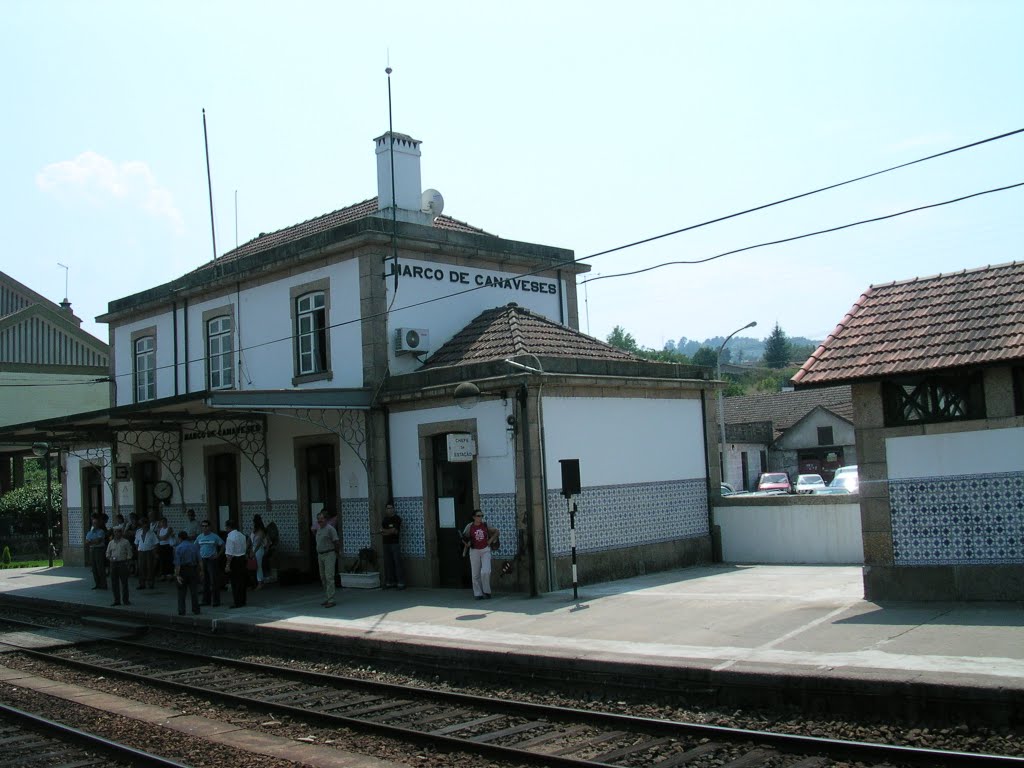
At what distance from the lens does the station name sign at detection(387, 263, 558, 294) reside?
20.8 meters

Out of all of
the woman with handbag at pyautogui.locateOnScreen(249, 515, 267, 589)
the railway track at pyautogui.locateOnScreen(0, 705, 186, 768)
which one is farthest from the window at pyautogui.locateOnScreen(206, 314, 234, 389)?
Answer: the railway track at pyautogui.locateOnScreen(0, 705, 186, 768)

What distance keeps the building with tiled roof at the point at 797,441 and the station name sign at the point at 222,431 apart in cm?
3054

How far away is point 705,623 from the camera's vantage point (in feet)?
43.6

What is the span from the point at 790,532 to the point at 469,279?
8.57 meters

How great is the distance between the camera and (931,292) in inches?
578

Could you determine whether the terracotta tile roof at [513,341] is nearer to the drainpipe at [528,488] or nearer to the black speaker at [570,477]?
the drainpipe at [528,488]

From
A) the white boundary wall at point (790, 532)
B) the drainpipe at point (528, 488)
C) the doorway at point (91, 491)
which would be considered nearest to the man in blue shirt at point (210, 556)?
the drainpipe at point (528, 488)

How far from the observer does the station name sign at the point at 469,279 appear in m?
20.8

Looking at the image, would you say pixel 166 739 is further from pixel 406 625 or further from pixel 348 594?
pixel 348 594

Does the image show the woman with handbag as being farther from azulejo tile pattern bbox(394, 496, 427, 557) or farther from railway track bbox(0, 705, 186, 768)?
railway track bbox(0, 705, 186, 768)

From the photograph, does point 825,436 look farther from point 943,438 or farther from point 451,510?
point 943,438

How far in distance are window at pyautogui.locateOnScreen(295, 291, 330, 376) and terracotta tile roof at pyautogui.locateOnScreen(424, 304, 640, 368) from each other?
103 inches

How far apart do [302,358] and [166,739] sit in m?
12.5

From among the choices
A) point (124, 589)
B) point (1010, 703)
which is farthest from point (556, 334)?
point (1010, 703)
